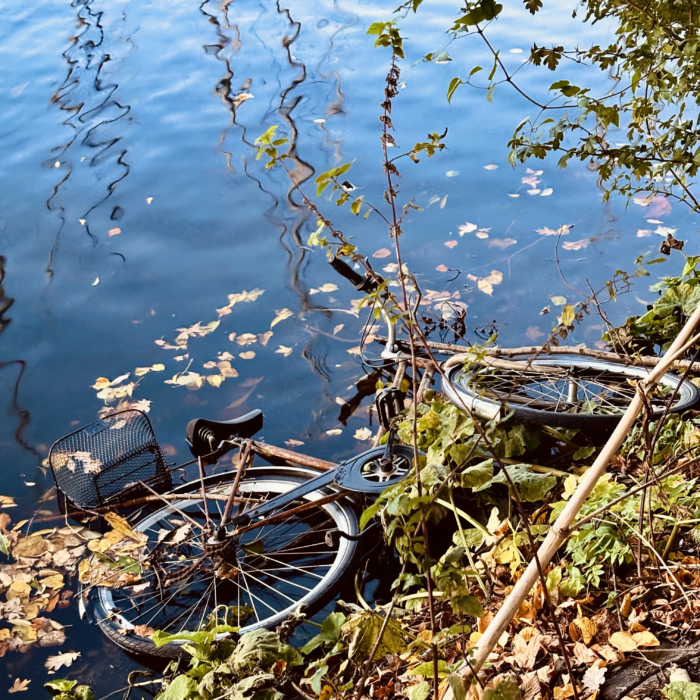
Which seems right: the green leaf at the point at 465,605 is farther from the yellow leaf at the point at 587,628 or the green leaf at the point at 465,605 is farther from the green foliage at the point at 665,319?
the green foliage at the point at 665,319

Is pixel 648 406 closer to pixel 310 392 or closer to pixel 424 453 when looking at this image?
pixel 424 453

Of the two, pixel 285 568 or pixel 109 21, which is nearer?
pixel 285 568

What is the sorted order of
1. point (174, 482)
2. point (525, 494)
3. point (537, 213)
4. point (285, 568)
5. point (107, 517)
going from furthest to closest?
point (537, 213), point (174, 482), point (107, 517), point (285, 568), point (525, 494)

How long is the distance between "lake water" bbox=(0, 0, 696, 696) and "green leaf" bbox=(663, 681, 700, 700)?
9.79ft

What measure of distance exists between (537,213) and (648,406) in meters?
6.69

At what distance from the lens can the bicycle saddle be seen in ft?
16.2

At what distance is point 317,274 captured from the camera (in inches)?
304

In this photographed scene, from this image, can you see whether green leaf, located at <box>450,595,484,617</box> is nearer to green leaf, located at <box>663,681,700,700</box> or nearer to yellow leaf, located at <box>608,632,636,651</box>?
green leaf, located at <box>663,681,700,700</box>

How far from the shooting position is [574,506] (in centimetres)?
189

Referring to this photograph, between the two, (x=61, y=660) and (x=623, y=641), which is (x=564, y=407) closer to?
(x=623, y=641)

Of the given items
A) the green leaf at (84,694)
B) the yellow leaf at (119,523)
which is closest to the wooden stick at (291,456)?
the yellow leaf at (119,523)

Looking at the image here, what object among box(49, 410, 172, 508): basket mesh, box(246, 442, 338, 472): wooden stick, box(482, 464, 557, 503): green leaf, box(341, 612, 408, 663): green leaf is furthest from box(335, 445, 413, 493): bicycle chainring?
box(49, 410, 172, 508): basket mesh

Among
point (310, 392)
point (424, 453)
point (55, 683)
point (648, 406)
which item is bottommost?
point (310, 392)

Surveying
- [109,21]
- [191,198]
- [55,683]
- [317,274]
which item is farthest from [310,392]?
[109,21]
